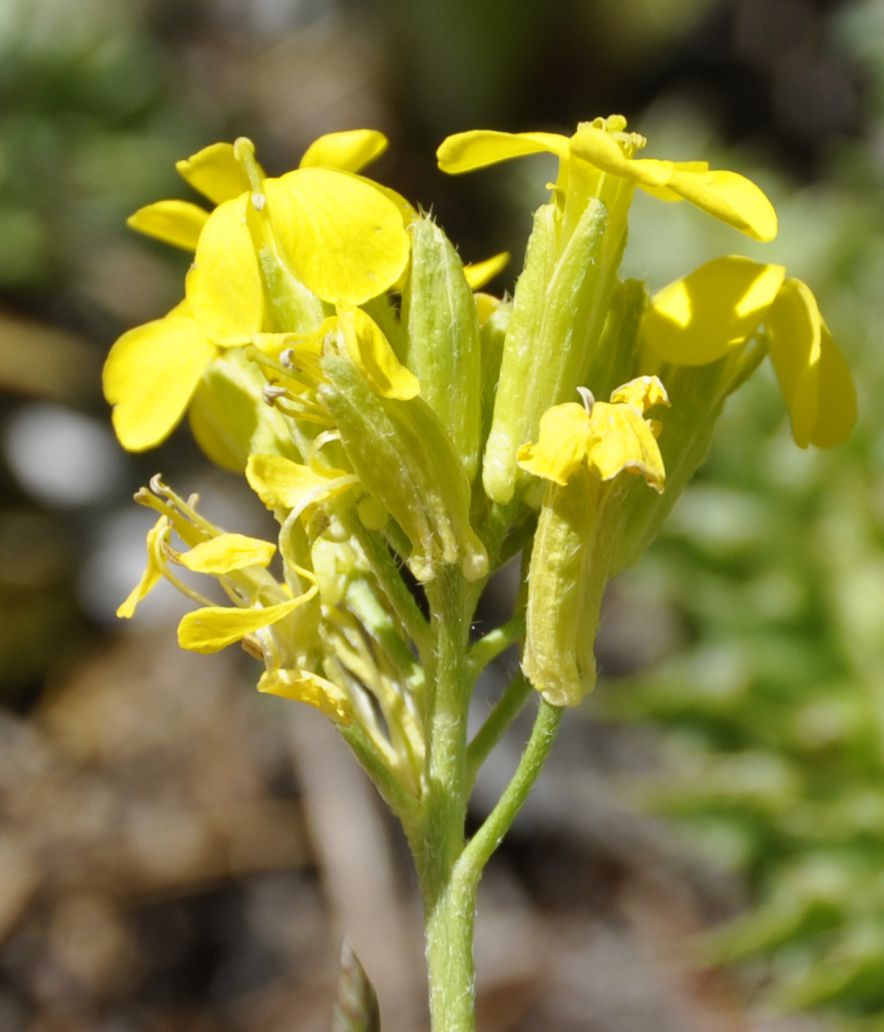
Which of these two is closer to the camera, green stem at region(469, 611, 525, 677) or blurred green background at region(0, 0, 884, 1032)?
green stem at region(469, 611, 525, 677)

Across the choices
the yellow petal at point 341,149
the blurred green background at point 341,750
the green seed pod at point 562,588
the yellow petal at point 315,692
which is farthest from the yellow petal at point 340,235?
the blurred green background at point 341,750

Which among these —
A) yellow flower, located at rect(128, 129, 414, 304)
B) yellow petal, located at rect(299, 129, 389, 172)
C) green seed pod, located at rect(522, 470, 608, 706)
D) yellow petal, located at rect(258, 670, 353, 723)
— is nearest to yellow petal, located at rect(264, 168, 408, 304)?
yellow flower, located at rect(128, 129, 414, 304)

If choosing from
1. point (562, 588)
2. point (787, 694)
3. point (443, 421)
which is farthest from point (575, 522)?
point (787, 694)

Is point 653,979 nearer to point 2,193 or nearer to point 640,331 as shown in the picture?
point 640,331

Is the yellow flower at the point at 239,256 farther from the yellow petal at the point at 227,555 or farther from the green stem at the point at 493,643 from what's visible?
the green stem at the point at 493,643

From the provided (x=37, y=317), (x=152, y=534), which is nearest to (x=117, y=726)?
(x=37, y=317)

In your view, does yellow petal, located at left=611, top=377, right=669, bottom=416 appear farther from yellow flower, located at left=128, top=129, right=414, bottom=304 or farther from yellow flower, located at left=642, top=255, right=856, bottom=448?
yellow flower, located at left=128, top=129, right=414, bottom=304
